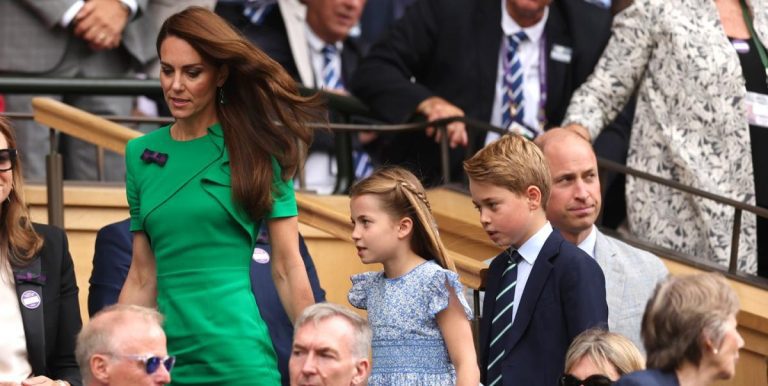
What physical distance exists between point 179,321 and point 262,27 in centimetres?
456

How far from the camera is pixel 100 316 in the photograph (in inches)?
216

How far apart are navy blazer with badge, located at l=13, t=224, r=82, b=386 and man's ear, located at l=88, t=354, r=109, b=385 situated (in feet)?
2.21

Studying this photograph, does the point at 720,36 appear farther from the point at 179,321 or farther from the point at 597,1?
the point at 179,321

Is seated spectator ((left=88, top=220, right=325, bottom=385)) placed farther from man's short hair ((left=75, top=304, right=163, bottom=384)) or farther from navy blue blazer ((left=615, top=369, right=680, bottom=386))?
navy blue blazer ((left=615, top=369, right=680, bottom=386))

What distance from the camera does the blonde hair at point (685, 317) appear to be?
5137 mm

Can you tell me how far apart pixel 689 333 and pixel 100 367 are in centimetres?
160

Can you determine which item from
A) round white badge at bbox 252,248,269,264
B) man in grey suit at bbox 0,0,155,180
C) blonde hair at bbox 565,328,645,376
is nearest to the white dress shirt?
man in grey suit at bbox 0,0,155,180

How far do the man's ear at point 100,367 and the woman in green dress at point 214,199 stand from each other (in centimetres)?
25

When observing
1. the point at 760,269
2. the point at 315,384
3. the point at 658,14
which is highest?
the point at 658,14

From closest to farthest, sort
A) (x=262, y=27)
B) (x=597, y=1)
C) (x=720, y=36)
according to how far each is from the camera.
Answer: (x=720, y=36), (x=262, y=27), (x=597, y=1)

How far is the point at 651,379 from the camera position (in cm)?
515

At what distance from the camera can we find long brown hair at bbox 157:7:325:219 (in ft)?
18.7

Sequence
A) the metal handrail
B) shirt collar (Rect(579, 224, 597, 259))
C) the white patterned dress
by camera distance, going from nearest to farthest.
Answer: shirt collar (Rect(579, 224, 597, 259))
the metal handrail
the white patterned dress

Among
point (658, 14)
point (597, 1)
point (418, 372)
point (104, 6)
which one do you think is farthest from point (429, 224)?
point (597, 1)
